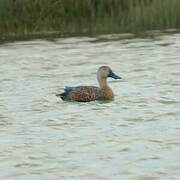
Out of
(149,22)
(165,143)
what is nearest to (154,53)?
(149,22)

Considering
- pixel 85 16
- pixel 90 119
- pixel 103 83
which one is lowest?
pixel 90 119

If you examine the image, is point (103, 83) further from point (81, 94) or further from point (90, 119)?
point (90, 119)

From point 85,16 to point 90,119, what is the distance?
1193 cm

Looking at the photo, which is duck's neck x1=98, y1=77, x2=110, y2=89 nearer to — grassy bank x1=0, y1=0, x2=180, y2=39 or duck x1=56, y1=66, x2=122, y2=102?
duck x1=56, y1=66, x2=122, y2=102

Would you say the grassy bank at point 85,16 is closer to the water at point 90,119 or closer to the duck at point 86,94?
the water at point 90,119

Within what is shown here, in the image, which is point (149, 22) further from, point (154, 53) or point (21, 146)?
point (21, 146)

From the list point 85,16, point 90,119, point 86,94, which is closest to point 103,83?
point 86,94

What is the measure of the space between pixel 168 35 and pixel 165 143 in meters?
12.1

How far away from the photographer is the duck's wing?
1348 centimetres

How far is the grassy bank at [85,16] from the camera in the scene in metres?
23.0

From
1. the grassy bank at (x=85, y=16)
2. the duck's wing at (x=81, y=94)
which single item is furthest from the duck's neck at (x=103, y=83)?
the grassy bank at (x=85, y=16)

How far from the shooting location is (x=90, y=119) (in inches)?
469

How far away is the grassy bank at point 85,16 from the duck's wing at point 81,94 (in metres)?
9.41

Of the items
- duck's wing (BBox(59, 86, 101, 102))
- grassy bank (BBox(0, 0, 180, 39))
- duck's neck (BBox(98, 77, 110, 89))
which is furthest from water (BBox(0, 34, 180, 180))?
grassy bank (BBox(0, 0, 180, 39))
